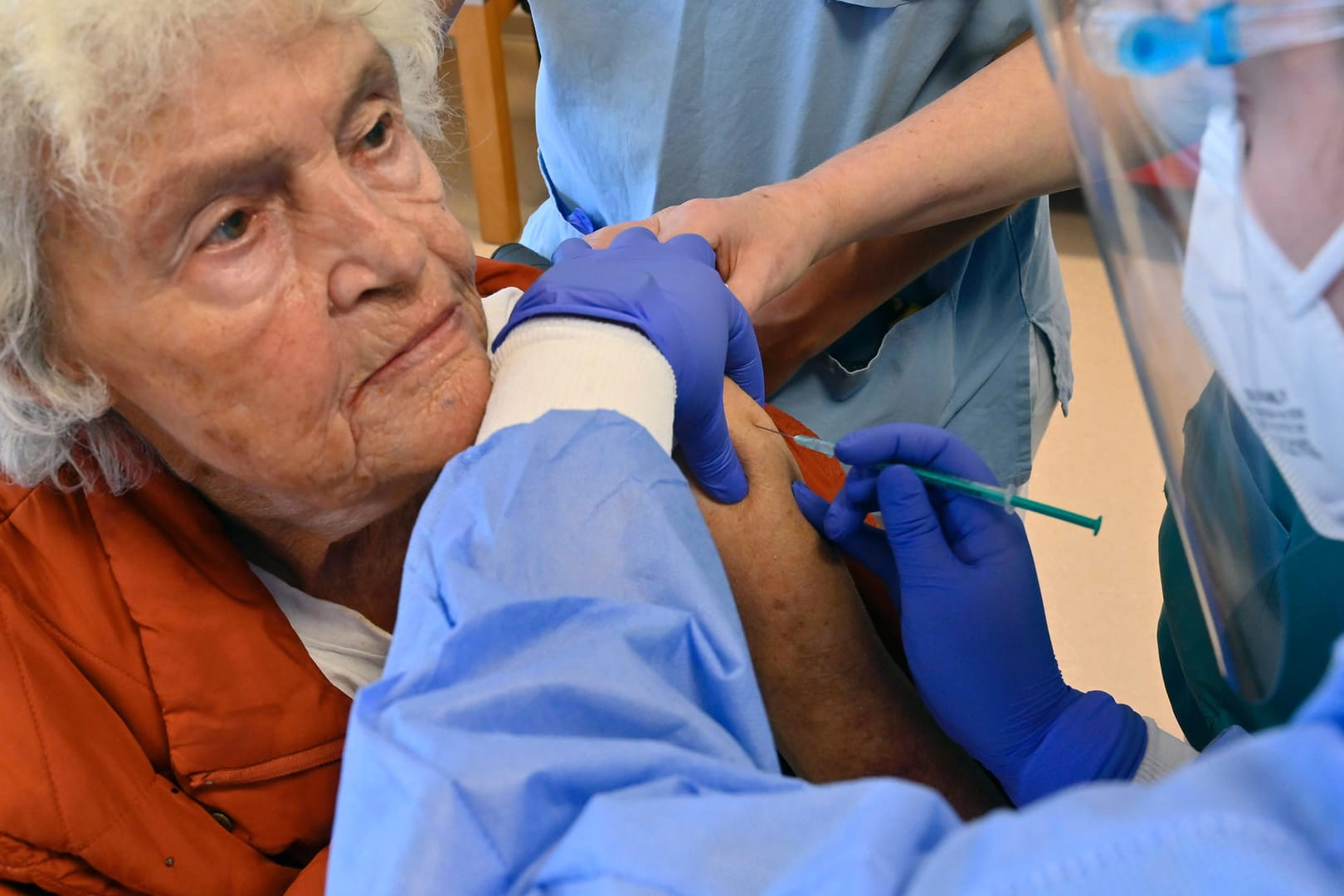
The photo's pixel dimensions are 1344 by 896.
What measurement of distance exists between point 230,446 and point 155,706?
0.27 meters

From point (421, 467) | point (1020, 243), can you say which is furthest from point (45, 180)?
point (1020, 243)

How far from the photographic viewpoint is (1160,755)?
103 cm

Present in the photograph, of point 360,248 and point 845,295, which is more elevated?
point 360,248

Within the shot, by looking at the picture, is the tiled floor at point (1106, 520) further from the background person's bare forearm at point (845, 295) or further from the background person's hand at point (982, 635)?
the background person's hand at point (982, 635)

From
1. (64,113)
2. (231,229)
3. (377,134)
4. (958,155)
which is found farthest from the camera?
(958,155)

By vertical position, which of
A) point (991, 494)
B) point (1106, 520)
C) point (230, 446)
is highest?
point (230, 446)

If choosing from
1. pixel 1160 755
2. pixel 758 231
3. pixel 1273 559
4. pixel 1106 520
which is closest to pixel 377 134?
pixel 758 231

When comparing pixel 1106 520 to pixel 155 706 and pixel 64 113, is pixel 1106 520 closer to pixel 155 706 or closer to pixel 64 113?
pixel 155 706

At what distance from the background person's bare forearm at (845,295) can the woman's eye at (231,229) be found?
699mm

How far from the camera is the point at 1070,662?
88.4 inches

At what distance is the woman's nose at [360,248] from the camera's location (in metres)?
0.92

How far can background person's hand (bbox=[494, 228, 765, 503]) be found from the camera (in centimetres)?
99

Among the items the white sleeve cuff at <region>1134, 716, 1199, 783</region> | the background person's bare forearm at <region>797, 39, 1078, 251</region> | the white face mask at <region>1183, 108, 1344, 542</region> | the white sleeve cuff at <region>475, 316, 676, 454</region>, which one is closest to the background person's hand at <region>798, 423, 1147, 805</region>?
the white sleeve cuff at <region>1134, 716, 1199, 783</region>

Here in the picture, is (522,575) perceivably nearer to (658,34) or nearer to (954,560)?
(954,560)
